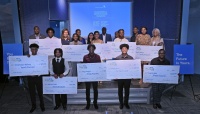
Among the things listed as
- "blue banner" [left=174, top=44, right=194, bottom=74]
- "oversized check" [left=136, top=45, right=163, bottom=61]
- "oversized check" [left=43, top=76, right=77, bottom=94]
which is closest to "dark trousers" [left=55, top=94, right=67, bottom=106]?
"oversized check" [left=43, top=76, right=77, bottom=94]

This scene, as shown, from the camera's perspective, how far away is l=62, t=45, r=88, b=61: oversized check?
6125mm

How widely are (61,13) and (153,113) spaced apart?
6100 mm

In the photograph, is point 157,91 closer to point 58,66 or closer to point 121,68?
point 121,68

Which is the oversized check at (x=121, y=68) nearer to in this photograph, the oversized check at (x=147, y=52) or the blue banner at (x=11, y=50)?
the oversized check at (x=147, y=52)

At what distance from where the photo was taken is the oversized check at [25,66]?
5.13 meters

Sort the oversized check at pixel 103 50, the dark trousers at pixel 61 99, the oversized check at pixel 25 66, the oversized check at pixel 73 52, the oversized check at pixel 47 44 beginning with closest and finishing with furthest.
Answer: the oversized check at pixel 25 66, the dark trousers at pixel 61 99, the oversized check at pixel 47 44, the oversized check at pixel 73 52, the oversized check at pixel 103 50

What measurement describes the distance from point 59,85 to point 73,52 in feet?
4.05

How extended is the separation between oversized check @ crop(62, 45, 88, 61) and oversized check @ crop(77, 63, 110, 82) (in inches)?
39.5

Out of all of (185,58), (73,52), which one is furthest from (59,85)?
(185,58)

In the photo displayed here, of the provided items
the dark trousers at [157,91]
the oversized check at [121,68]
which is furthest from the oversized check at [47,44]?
the dark trousers at [157,91]

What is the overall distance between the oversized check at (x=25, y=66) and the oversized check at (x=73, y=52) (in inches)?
41.3

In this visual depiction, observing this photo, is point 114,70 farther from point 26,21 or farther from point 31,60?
point 26,21

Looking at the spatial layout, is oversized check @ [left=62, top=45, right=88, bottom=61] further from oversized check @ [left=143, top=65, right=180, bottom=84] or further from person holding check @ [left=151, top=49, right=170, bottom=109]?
person holding check @ [left=151, top=49, right=170, bottom=109]

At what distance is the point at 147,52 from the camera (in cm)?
633
